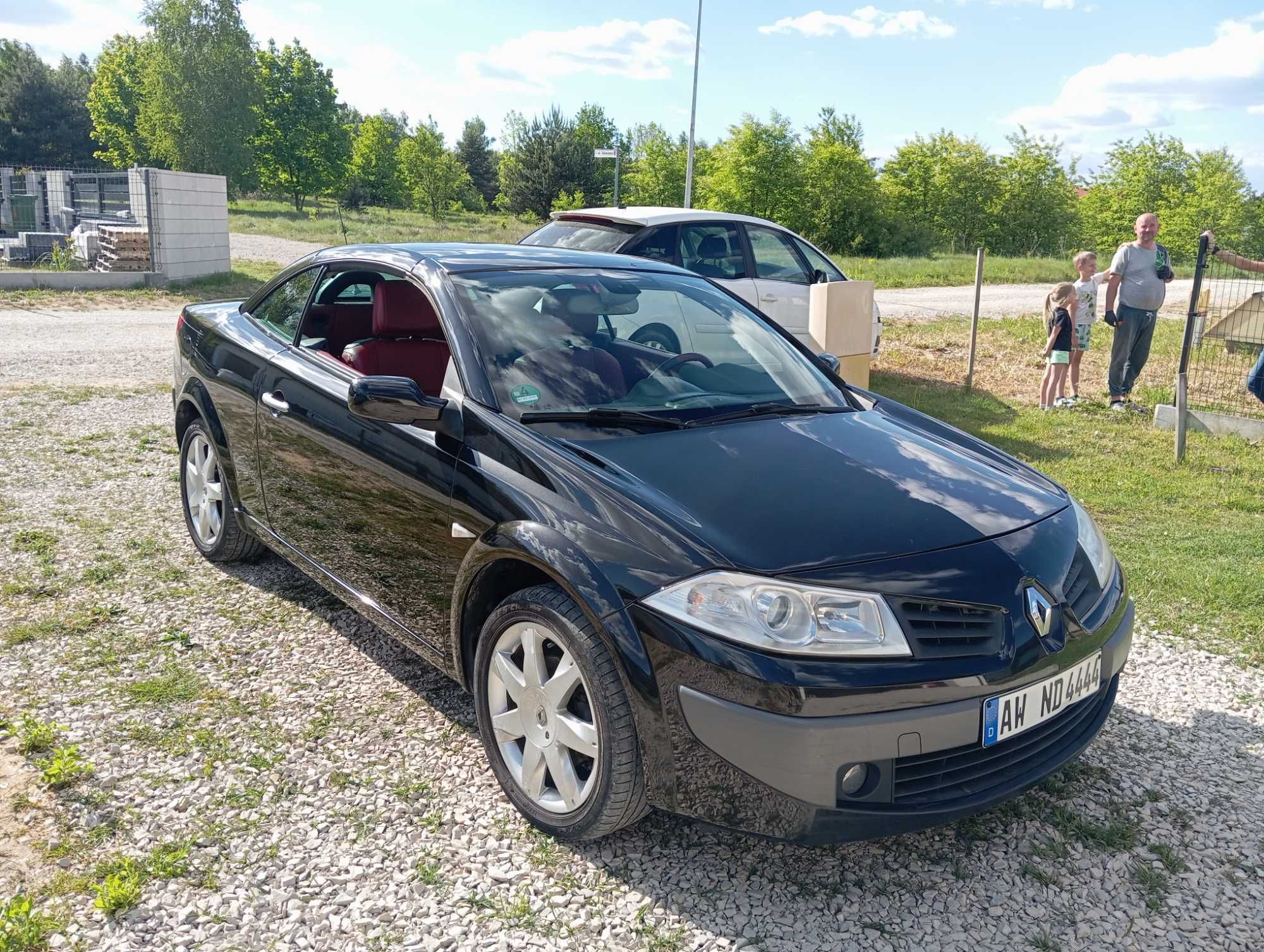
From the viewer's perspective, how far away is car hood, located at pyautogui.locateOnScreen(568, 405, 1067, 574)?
107 inches

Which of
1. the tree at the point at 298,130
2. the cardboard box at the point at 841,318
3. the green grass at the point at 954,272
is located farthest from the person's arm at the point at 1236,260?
the tree at the point at 298,130

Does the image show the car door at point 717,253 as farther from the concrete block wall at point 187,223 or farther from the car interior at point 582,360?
the concrete block wall at point 187,223

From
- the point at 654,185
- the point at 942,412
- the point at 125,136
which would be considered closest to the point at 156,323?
the point at 942,412

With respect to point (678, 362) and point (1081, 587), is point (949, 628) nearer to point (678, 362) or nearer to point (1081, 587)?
point (1081, 587)

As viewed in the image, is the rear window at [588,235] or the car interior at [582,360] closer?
the car interior at [582,360]

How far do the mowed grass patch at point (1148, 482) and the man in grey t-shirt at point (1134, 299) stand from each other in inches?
16.4

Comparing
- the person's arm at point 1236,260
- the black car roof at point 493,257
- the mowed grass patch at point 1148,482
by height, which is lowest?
the mowed grass patch at point 1148,482

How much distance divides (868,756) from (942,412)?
817cm

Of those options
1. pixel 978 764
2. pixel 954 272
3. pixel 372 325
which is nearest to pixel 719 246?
pixel 372 325

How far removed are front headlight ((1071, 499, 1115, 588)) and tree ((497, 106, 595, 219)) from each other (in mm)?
54400

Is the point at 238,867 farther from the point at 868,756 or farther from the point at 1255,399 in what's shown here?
the point at 1255,399

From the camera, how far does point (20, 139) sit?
6950 cm

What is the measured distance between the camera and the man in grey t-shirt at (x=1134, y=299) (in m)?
10.3

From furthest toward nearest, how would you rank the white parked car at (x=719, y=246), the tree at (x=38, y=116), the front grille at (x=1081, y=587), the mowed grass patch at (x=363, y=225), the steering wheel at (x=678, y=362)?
the tree at (x=38, y=116), the mowed grass patch at (x=363, y=225), the white parked car at (x=719, y=246), the steering wheel at (x=678, y=362), the front grille at (x=1081, y=587)
